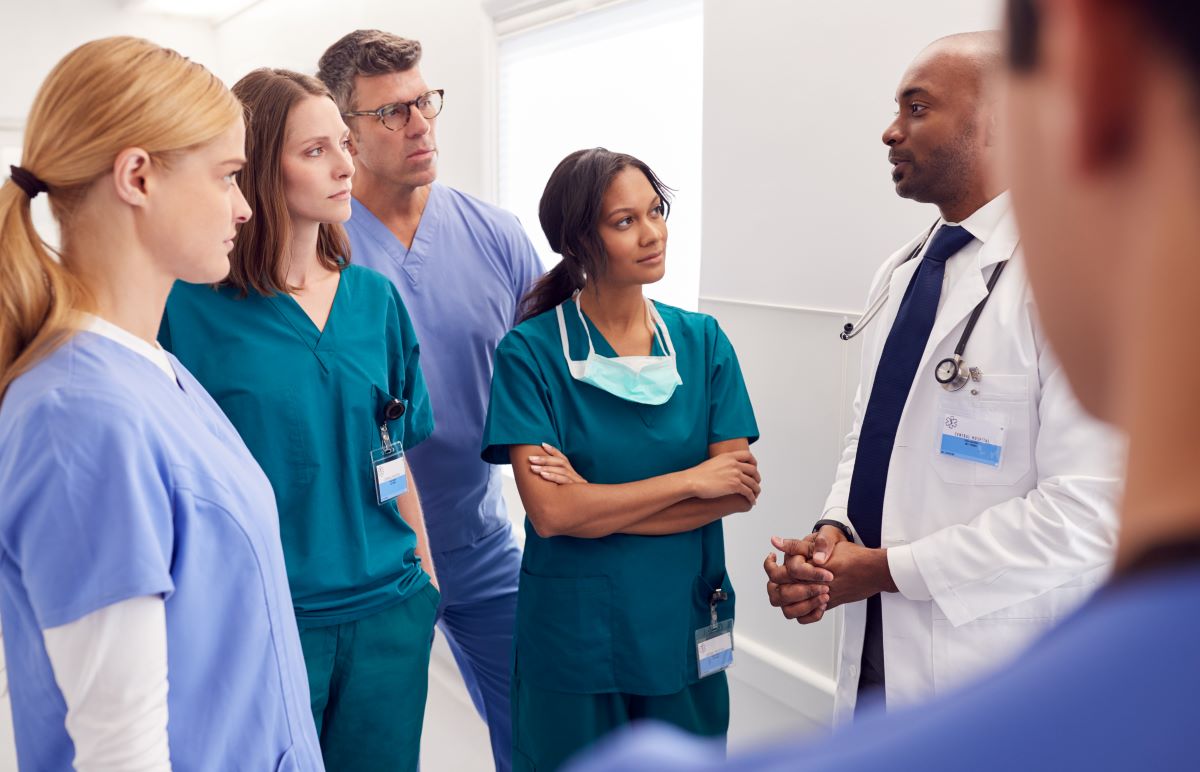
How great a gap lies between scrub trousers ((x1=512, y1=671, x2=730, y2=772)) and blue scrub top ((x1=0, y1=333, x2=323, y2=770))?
64 centimetres

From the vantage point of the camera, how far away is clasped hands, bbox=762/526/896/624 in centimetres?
168

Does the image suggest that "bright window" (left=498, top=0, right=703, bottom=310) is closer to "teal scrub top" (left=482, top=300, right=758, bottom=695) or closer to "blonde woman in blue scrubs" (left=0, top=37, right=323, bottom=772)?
"teal scrub top" (left=482, top=300, right=758, bottom=695)

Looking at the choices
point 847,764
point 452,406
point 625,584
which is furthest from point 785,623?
point 847,764

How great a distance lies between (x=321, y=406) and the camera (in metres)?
1.76

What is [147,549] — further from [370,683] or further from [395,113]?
[395,113]

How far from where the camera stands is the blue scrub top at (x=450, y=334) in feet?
7.63

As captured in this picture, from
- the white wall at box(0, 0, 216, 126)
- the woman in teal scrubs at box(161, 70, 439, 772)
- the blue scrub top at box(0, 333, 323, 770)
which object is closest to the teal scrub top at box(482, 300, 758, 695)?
the woman in teal scrubs at box(161, 70, 439, 772)

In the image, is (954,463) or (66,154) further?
(954,463)

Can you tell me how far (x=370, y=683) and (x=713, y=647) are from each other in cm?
68

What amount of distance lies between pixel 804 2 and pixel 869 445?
1.18m

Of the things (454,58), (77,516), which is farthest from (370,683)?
(454,58)

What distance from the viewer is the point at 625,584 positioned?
1.89 meters

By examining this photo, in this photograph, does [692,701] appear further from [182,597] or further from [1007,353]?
[182,597]

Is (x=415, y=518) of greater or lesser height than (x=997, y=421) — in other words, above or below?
below
